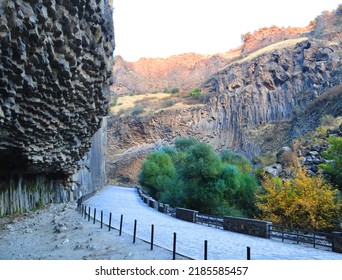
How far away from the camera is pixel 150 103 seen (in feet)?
300

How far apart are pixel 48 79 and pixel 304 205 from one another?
42.3 feet

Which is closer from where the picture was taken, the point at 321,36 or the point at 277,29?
the point at 321,36

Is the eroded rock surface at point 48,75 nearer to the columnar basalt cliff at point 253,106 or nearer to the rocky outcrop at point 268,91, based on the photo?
the columnar basalt cliff at point 253,106

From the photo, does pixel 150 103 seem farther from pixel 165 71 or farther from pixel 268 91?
pixel 165 71

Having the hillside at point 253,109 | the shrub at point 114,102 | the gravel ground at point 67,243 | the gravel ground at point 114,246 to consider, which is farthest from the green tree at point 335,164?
the shrub at point 114,102

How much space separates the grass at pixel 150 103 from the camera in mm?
79525

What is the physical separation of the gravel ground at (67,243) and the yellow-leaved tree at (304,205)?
9.53m

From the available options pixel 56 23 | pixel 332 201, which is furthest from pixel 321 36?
pixel 56 23

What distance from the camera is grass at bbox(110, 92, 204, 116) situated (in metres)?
79.5

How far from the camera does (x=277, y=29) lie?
102 m

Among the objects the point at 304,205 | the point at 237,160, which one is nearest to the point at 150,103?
the point at 237,160

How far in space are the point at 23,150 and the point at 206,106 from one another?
5676cm

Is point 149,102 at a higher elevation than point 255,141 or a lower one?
higher

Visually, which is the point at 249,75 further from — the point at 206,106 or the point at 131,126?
Result: the point at 131,126
